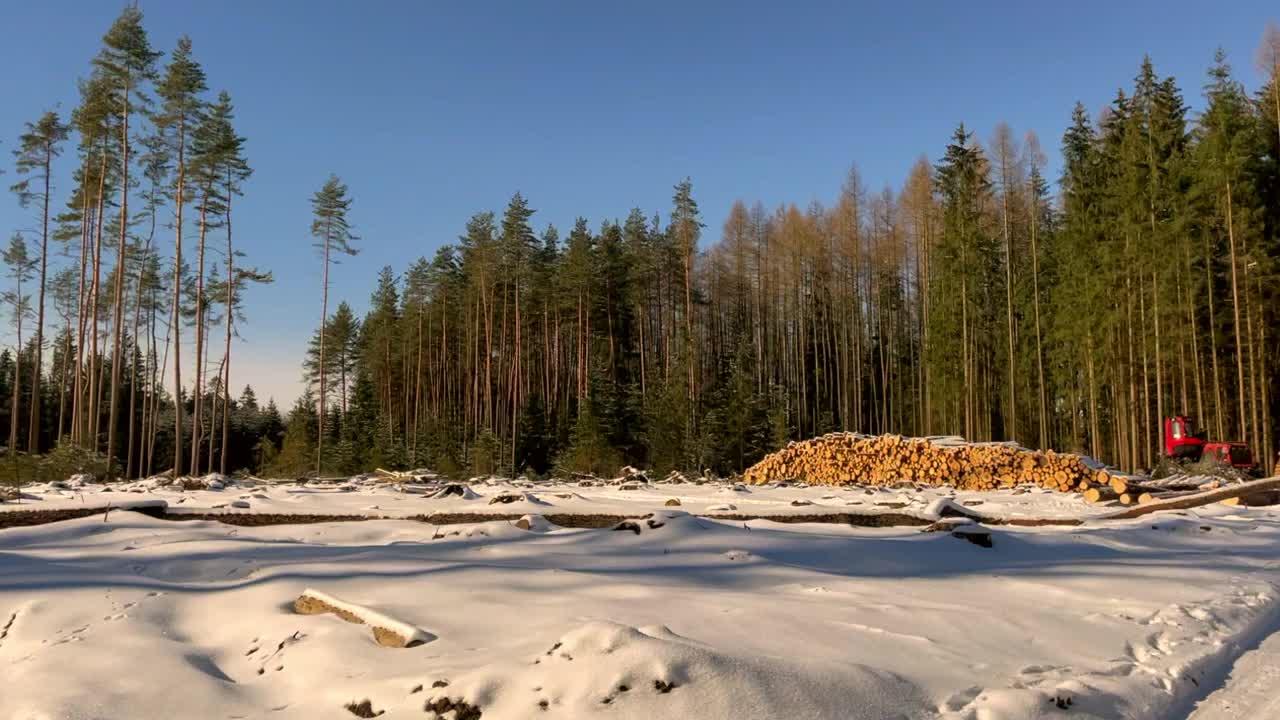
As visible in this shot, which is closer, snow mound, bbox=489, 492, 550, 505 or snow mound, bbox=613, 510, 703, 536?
snow mound, bbox=613, 510, 703, 536

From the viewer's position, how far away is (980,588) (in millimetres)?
5441

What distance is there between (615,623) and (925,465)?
55.0 feet

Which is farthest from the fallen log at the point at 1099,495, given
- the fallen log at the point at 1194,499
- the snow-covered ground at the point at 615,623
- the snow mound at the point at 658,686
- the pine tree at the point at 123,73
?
the pine tree at the point at 123,73

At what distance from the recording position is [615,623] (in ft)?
11.3

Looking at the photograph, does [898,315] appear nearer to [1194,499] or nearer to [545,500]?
[1194,499]

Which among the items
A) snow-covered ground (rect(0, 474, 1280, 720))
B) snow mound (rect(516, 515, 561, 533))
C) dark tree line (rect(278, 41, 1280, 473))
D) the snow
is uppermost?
dark tree line (rect(278, 41, 1280, 473))

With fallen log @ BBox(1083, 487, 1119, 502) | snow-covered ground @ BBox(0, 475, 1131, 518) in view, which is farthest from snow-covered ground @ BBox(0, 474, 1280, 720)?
fallen log @ BBox(1083, 487, 1119, 502)

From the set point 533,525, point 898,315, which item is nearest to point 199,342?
point 533,525

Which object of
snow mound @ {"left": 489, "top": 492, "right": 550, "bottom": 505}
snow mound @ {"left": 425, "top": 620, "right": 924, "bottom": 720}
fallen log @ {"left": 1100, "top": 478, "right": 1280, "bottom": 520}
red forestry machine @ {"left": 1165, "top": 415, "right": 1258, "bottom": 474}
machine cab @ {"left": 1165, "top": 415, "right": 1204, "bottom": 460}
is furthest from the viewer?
machine cab @ {"left": 1165, "top": 415, "right": 1204, "bottom": 460}

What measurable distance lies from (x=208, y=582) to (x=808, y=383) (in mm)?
43743

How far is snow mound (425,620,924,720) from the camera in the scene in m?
2.84

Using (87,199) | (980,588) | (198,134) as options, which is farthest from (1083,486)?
(87,199)

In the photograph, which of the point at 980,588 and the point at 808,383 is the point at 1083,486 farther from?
the point at 808,383

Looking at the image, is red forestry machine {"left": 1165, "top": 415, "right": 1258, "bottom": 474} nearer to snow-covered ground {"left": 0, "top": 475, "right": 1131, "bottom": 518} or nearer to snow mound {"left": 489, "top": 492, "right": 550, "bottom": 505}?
snow-covered ground {"left": 0, "top": 475, "right": 1131, "bottom": 518}
